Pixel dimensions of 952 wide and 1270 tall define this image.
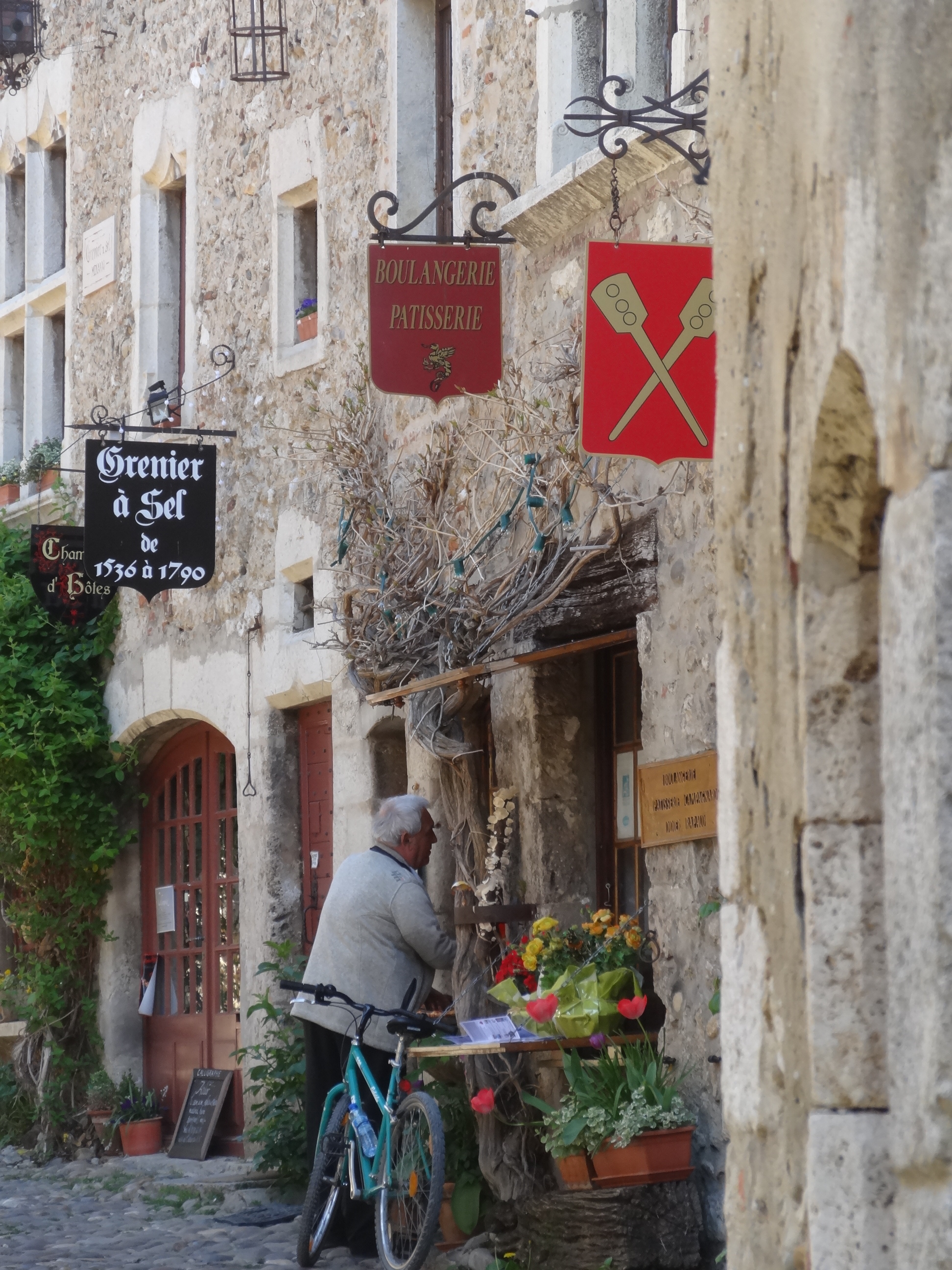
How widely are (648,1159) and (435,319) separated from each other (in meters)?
2.84

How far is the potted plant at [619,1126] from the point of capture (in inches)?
212

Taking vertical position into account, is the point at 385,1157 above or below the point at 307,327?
below

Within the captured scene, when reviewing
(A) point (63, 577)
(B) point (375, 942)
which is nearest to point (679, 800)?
(B) point (375, 942)

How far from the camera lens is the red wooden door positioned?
8680 mm

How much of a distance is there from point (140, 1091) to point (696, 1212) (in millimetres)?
5283

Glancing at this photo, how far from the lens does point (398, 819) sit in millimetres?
6637

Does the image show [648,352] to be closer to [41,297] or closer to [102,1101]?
[102,1101]

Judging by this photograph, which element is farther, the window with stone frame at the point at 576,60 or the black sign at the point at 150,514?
the black sign at the point at 150,514

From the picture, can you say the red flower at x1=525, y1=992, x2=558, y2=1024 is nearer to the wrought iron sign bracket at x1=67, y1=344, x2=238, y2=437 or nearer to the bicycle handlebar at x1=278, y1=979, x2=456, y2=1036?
the bicycle handlebar at x1=278, y1=979, x2=456, y2=1036


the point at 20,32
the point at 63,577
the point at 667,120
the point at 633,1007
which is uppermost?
the point at 20,32

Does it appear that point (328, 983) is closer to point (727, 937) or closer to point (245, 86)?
point (727, 937)

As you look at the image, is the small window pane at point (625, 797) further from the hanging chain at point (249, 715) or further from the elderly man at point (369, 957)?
the hanging chain at point (249, 715)

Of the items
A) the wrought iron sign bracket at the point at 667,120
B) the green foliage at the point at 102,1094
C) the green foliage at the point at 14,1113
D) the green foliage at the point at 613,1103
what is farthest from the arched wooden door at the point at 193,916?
the wrought iron sign bracket at the point at 667,120

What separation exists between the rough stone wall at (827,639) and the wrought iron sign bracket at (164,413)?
612cm
